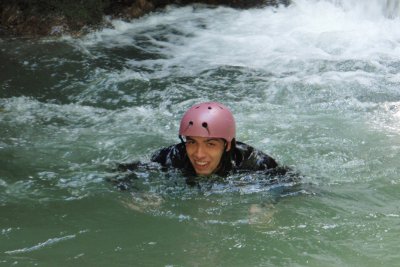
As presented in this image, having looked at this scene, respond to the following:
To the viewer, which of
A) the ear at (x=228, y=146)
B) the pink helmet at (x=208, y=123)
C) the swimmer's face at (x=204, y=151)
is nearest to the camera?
the pink helmet at (x=208, y=123)

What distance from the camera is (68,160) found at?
537 centimetres

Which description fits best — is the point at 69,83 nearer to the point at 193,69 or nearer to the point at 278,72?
the point at 193,69

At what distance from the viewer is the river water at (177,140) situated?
12.0 ft

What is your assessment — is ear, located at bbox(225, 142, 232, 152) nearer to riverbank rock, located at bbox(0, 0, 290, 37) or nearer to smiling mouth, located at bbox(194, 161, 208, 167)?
smiling mouth, located at bbox(194, 161, 208, 167)

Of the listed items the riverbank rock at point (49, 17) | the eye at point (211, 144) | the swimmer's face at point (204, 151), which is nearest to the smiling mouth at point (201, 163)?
the swimmer's face at point (204, 151)

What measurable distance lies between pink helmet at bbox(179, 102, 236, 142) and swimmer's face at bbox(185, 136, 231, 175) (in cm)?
8

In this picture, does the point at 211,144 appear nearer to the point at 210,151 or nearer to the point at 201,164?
the point at 210,151

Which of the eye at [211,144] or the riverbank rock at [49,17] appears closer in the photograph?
the eye at [211,144]

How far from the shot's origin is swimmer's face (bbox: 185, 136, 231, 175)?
429cm

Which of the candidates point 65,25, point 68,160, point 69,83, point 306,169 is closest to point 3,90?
point 69,83

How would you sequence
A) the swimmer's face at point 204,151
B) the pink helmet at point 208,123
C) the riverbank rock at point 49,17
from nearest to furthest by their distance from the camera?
the pink helmet at point 208,123, the swimmer's face at point 204,151, the riverbank rock at point 49,17

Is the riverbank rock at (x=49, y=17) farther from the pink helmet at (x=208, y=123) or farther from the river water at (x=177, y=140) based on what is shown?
the pink helmet at (x=208, y=123)

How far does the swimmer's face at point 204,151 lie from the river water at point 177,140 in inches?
11.5

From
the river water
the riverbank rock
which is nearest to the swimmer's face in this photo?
the river water
